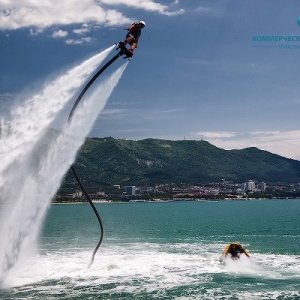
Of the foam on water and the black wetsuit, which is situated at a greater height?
the black wetsuit

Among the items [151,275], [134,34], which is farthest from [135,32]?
[151,275]

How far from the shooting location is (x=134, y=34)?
77.2ft

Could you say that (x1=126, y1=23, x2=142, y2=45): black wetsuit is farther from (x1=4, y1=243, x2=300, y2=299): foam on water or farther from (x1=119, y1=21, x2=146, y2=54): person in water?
(x1=4, y1=243, x2=300, y2=299): foam on water

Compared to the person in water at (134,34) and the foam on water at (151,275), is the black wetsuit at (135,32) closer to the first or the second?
the person in water at (134,34)

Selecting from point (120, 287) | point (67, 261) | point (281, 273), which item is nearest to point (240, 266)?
point (281, 273)

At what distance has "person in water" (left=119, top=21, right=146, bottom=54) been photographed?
23266 millimetres

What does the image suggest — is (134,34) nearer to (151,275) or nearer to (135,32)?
(135,32)

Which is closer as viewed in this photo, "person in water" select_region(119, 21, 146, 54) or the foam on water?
"person in water" select_region(119, 21, 146, 54)

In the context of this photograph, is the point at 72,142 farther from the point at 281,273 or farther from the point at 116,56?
the point at 281,273

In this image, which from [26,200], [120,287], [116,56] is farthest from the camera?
[120,287]

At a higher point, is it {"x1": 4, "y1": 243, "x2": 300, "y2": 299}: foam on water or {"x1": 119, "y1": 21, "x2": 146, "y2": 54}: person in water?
{"x1": 119, "y1": 21, "x2": 146, "y2": 54}: person in water

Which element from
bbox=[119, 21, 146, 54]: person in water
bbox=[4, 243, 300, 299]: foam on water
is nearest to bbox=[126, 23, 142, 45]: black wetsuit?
bbox=[119, 21, 146, 54]: person in water

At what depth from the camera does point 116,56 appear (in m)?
23.4

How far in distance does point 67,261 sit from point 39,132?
23.4 metres
